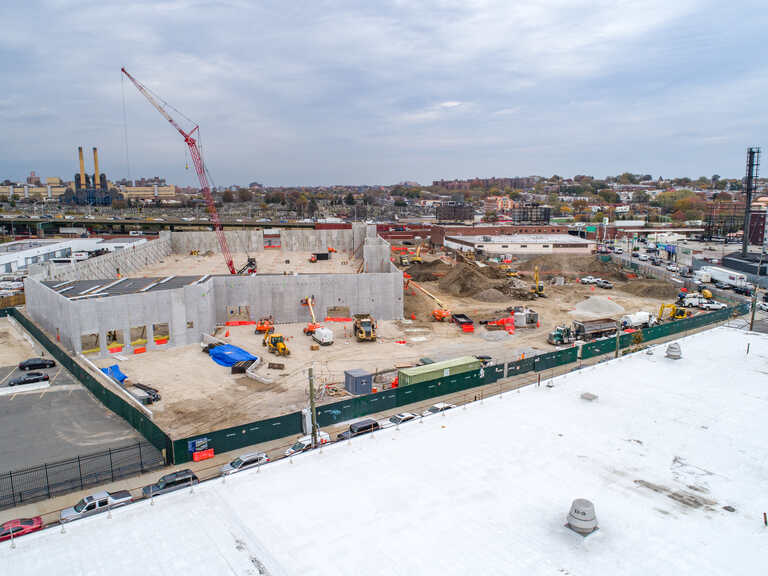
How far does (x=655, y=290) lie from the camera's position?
5481cm

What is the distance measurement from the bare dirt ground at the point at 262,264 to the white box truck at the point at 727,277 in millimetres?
40728

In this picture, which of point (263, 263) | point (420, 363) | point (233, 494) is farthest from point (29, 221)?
point (233, 494)

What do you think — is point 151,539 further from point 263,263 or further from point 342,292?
point 263,263

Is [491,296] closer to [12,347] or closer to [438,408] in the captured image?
[438,408]

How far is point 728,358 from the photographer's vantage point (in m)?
25.5

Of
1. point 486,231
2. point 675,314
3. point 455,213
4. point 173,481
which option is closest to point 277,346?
point 173,481

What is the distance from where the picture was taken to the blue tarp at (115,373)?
92.4ft

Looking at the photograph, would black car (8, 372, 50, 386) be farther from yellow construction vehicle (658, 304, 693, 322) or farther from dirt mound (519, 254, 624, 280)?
dirt mound (519, 254, 624, 280)

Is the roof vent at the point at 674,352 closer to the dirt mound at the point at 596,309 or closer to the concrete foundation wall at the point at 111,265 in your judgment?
the dirt mound at the point at 596,309

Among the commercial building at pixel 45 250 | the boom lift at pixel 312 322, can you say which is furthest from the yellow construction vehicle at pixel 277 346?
the commercial building at pixel 45 250

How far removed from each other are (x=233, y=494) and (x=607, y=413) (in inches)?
512

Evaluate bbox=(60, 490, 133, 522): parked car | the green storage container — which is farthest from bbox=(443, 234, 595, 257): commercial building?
bbox=(60, 490, 133, 522): parked car

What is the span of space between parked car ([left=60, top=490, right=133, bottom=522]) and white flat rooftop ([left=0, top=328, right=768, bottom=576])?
4.25m

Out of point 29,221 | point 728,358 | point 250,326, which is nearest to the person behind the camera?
point 728,358
